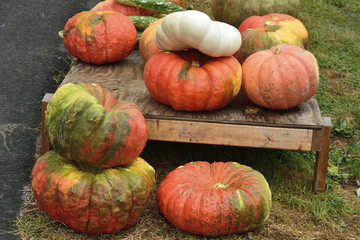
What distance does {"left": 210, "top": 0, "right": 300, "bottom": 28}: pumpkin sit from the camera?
5211 millimetres

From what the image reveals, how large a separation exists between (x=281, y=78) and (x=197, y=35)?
1.98 feet

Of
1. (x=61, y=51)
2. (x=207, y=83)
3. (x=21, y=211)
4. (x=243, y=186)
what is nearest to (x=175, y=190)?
(x=243, y=186)

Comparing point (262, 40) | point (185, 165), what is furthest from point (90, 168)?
point (262, 40)

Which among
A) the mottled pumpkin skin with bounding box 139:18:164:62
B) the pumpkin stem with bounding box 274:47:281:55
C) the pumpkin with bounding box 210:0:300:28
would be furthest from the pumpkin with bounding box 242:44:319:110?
the pumpkin with bounding box 210:0:300:28

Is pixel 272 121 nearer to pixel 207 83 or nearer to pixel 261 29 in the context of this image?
pixel 207 83

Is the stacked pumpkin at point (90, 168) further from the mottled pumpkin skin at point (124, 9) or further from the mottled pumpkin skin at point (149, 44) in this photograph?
the mottled pumpkin skin at point (124, 9)

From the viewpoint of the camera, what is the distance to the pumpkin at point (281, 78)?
317cm

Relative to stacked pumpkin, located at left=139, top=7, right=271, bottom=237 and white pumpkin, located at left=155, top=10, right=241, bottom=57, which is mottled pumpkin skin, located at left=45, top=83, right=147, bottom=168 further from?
white pumpkin, located at left=155, top=10, right=241, bottom=57

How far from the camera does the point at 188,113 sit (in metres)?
3.26

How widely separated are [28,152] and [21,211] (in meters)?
0.70

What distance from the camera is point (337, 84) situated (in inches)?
204

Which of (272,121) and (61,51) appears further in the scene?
(61,51)

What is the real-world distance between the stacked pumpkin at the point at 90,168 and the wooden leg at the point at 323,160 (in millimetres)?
1160

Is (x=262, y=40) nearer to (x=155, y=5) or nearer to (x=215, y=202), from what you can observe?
(x=155, y=5)
